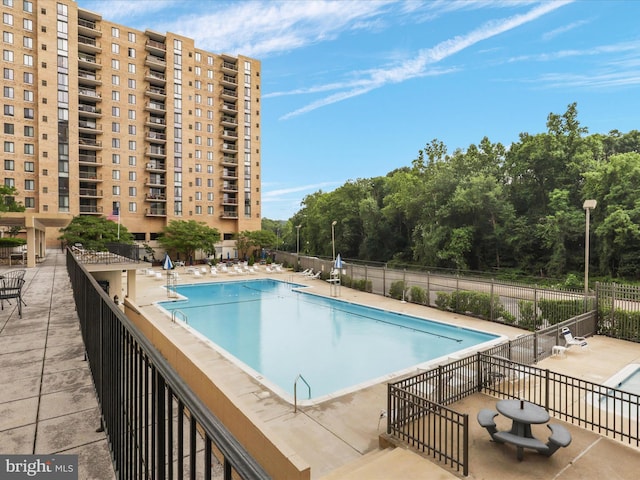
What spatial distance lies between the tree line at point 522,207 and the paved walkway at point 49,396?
100 feet

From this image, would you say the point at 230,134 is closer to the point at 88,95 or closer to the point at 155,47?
the point at 155,47

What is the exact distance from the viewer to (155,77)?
49.6 metres

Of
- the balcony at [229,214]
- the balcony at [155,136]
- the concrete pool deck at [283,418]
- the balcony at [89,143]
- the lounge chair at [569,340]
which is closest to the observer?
the concrete pool deck at [283,418]

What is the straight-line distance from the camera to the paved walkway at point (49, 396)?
2.83m

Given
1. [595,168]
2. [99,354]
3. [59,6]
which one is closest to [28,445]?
[99,354]

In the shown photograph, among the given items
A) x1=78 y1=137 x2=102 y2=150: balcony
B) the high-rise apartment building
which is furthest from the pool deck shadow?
x1=78 y1=137 x2=102 y2=150: balcony

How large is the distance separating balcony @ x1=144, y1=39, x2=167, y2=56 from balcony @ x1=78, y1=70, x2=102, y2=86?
7400 millimetres

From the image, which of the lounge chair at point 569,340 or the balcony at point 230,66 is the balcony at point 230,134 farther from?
the lounge chair at point 569,340

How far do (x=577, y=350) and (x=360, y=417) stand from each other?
8.69m

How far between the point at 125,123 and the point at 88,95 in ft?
15.9

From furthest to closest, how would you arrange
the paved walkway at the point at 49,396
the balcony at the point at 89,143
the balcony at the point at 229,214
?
the balcony at the point at 229,214, the balcony at the point at 89,143, the paved walkway at the point at 49,396

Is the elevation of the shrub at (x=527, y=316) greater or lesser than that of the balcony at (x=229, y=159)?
lesser

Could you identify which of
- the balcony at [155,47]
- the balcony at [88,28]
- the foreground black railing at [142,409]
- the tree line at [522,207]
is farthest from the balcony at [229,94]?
the foreground black railing at [142,409]

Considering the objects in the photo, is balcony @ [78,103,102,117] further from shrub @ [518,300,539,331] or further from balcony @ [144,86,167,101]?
shrub @ [518,300,539,331]
